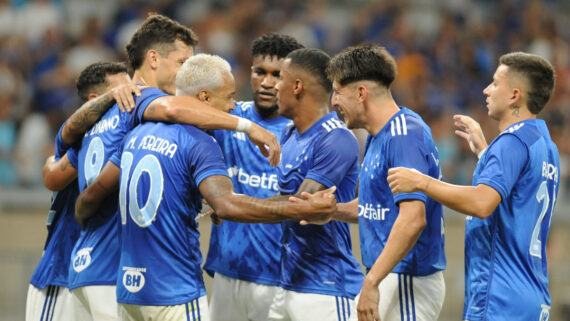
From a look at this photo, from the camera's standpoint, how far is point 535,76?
5.51m

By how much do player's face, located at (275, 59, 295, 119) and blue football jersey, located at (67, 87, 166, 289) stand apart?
966mm

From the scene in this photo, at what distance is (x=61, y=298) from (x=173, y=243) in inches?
63.9

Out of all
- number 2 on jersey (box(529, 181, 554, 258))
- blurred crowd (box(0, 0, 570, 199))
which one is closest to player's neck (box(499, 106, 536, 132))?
number 2 on jersey (box(529, 181, 554, 258))

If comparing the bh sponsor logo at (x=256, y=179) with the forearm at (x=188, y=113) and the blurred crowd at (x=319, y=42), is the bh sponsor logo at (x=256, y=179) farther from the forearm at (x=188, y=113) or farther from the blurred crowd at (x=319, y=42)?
the blurred crowd at (x=319, y=42)

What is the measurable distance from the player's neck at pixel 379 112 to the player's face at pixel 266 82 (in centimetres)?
162

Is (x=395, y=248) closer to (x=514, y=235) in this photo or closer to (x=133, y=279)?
(x=514, y=235)

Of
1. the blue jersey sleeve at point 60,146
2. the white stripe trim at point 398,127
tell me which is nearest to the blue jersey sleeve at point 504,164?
the white stripe trim at point 398,127

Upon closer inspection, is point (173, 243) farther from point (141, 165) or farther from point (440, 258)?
point (440, 258)

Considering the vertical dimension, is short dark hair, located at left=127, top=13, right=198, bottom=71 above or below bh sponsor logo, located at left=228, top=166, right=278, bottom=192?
above

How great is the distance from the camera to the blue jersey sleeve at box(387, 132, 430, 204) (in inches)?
207

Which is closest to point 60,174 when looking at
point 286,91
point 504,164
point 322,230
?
point 286,91

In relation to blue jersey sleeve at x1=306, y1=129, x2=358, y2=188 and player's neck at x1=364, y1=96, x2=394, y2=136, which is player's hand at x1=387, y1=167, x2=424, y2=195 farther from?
blue jersey sleeve at x1=306, y1=129, x2=358, y2=188

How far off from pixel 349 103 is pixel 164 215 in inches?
58.3

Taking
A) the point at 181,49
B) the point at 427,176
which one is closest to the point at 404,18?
the point at 181,49
